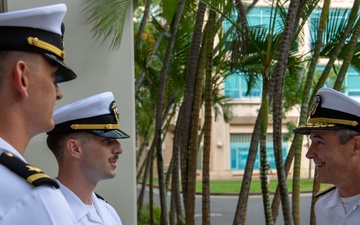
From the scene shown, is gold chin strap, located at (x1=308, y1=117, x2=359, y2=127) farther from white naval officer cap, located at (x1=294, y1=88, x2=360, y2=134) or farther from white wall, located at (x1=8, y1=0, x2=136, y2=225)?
white wall, located at (x1=8, y1=0, x2=136, y2=225)

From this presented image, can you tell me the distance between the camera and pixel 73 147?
11.6 ft

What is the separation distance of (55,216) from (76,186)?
1904mm

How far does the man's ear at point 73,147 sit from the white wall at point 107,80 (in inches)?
62.1

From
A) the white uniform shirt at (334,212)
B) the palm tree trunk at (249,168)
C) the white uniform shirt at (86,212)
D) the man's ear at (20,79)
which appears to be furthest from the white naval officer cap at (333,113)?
the palm tree trunk at (249,168)

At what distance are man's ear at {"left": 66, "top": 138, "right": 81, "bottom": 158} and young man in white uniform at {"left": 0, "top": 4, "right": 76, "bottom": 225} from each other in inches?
66.5

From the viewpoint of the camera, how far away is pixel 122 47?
5.36 m

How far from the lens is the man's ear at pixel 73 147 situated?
139 inches

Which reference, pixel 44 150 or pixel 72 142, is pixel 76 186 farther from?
pixel 44 150

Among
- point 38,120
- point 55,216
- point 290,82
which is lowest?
point 290,82

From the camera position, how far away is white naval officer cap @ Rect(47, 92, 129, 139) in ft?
11.8

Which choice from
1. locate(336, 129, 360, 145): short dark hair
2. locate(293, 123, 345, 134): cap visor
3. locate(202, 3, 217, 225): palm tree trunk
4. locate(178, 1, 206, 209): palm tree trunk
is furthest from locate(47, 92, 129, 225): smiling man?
locate(178, 1, 206, 209): palm tree trunk

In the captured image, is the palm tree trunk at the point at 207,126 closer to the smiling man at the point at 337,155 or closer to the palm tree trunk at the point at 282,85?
the palm tree trunk at the point at 282,85

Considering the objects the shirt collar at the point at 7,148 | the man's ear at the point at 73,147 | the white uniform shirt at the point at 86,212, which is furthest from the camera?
the man's ear at the point at 73,147

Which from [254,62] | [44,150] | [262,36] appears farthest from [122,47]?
[254,62]
